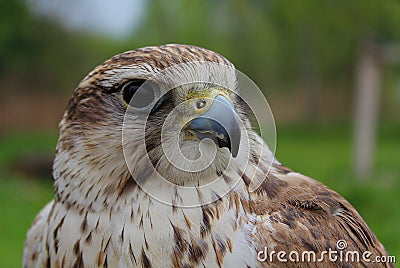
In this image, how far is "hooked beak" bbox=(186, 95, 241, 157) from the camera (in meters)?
1.73

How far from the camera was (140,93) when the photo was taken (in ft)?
6.32

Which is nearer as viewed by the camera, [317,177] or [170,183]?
[170,183]

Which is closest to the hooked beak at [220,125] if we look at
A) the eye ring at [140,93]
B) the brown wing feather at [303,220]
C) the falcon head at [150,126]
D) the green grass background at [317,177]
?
the falcon head at [150,126]

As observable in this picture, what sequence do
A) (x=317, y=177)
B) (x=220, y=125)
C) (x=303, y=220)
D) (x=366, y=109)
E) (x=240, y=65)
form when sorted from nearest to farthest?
(x=220, y=125) → (x=303, y=220) → (x=366, y=109) → (x=317, y=177) → (x=240, y=65)

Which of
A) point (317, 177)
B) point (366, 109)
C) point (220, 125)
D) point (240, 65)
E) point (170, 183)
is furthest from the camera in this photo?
point (240, 65)

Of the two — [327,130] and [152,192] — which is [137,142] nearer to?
[152,192]

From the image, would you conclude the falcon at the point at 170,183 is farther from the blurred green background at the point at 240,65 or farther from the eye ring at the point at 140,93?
the blurred green background at the point at 240,65

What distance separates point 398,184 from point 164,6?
1338cm

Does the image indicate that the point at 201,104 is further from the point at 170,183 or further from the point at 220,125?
the point at 170,183

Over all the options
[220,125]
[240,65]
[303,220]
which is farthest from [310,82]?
[220,125]

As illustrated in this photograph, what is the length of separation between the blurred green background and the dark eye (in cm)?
708

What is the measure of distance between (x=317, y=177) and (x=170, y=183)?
9396 mm

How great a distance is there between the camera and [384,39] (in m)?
17.2

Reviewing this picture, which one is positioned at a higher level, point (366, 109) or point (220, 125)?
point (220, 125)
